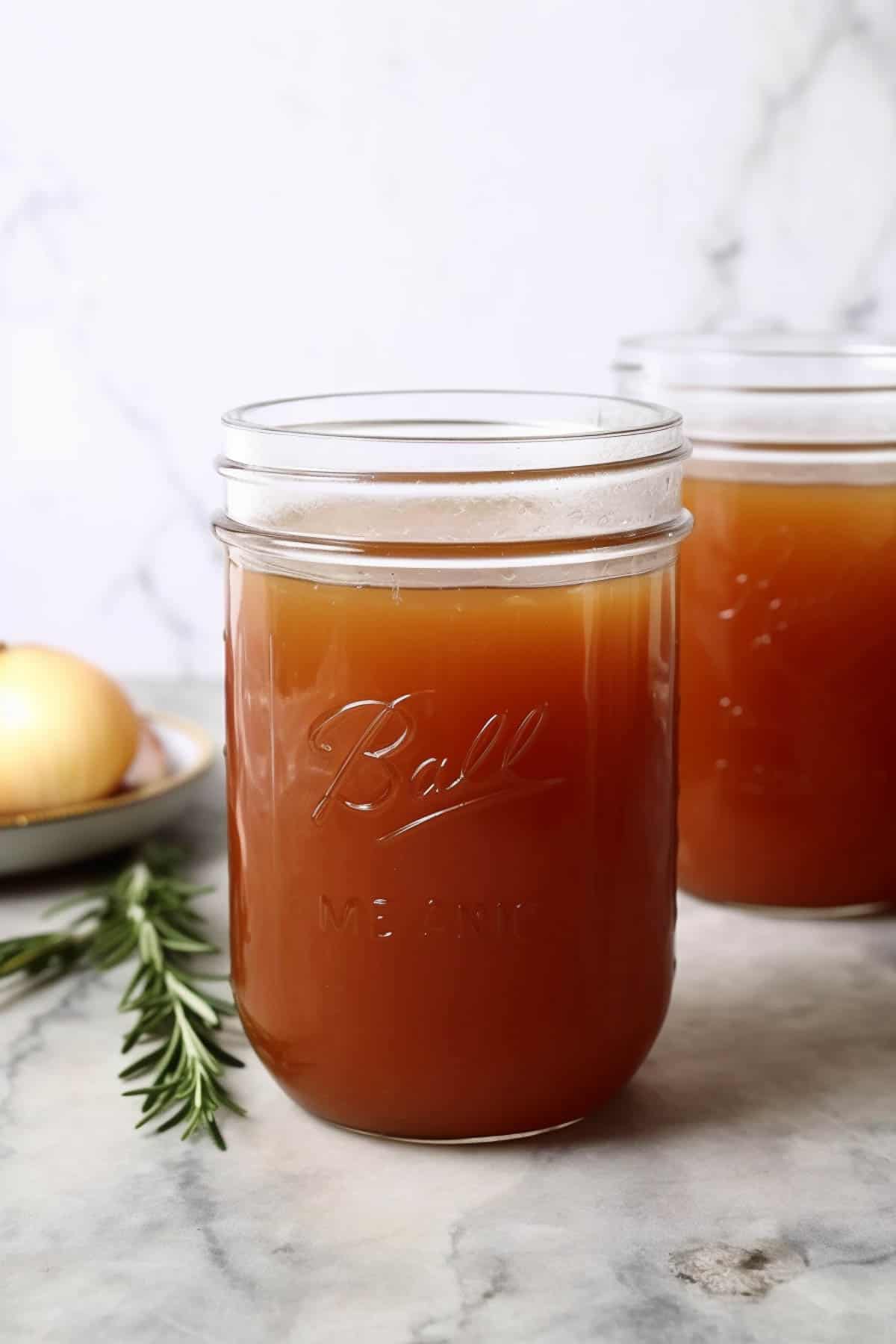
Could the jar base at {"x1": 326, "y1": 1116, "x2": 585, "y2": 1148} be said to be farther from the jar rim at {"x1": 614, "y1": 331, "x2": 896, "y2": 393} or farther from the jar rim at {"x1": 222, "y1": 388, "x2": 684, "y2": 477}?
the jar rim at {"x1": 614, "y1": 331, "x2": 896, "y2": 393}

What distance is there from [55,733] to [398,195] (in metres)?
0.56

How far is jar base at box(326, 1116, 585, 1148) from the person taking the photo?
0.63 metres

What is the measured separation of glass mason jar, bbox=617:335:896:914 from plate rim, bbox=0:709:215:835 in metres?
0.32

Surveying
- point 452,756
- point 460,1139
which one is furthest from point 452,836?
point 460,1139

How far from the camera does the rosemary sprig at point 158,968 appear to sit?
0.67 metres

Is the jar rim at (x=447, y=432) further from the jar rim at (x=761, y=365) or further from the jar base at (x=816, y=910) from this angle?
the jar base at (x=816, y=910)

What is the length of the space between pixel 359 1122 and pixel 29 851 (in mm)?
358

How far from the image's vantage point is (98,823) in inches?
36.4

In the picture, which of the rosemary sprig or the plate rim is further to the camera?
the plate rim

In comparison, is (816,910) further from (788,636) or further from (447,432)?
(447,432)

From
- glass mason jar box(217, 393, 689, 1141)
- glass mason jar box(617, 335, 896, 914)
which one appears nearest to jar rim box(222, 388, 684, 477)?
glass mason jar box(217, 393, 689, 1141)

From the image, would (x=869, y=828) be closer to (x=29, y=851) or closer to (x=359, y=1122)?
(x=359, y=1122)

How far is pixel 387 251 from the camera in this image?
4.16 feet

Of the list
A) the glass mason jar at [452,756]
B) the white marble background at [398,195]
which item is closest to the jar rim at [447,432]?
the glass mason jar at [452,756]
